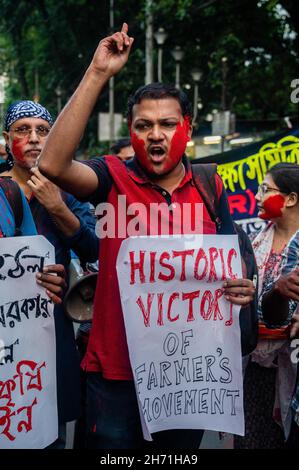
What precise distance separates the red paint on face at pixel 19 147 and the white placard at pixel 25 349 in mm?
629

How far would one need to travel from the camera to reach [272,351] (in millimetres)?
3680

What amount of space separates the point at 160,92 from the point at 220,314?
88 centimetres

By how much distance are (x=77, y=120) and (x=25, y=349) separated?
99 cm

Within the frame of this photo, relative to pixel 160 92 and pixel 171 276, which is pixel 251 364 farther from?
pixel 160 92

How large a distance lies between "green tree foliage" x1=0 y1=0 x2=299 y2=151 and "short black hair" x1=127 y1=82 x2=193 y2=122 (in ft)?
34.7

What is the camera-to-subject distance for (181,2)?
49.4 ft

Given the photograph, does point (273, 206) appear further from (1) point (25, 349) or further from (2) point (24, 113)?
(1) point (25, 349)

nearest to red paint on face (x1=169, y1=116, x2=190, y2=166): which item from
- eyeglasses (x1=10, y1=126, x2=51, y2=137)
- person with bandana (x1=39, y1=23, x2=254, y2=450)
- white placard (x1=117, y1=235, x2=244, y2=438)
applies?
person with bandana (x1=39, y1=23, x2=254, y2=450)

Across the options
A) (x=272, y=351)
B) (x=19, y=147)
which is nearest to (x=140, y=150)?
(x=19, y=147)

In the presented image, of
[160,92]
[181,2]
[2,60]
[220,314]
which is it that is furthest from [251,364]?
[2,60]

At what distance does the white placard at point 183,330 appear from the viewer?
2.73 metres

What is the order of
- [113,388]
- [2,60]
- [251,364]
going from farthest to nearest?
[2,60] → [251,364] → [113,388]

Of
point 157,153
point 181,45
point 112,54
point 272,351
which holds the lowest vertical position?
point 272,351

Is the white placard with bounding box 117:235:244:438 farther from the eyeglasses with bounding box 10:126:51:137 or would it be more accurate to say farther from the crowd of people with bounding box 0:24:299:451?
the eyeglasses with bounding box 10:126:51:137
